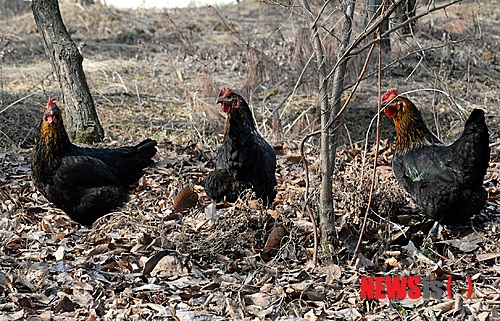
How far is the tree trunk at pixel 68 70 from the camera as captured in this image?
295 inches

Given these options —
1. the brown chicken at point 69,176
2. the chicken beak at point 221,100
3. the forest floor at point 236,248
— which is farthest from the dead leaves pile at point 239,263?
the chicken beak at point 221,100

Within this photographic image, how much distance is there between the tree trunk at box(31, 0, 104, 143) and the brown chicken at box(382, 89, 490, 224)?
4358 mm

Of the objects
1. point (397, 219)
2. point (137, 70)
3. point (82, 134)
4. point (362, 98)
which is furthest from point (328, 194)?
point (137, 70)

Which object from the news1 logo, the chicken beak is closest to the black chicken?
the chicken beak

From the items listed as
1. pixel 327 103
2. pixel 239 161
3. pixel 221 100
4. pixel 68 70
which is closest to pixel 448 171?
pixel 327 103

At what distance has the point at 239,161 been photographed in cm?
515

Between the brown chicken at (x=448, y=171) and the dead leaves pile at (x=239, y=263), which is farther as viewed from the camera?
the brown chicken at (x=448, y=171)

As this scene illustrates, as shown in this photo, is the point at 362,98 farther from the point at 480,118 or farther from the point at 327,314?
the point at 327,314

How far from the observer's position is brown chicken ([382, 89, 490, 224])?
439 cm

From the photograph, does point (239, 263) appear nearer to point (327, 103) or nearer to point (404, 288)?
point (404, 288)

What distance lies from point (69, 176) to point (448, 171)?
332cm

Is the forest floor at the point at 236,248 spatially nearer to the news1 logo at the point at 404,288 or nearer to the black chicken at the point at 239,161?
the news1 logo at the point at 404,288

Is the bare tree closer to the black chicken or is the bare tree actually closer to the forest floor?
the forest floor

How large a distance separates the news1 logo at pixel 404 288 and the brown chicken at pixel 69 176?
2674 mm
